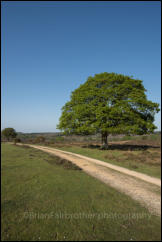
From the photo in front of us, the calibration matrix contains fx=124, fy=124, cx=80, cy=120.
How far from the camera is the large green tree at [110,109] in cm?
1841

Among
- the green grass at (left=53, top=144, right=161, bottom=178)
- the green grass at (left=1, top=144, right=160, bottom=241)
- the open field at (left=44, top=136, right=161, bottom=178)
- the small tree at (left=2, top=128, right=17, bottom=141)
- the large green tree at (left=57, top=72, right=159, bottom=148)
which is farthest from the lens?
the small tree at (left=2, top=128, right=17, bottom=141)

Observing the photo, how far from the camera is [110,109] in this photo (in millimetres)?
18469

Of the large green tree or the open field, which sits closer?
the open field

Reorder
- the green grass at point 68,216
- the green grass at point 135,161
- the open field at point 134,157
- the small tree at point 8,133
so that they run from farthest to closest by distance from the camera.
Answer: the small tree at point 8,133, the open field at point 134,157, the green grass at point 135,161, the green grass at point 68,216

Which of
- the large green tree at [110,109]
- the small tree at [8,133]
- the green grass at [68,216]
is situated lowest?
the small tree at [8,133]

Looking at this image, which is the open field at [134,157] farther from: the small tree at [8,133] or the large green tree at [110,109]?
the small tree at [8,133]

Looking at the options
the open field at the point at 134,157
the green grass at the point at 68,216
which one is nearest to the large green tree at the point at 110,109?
the open field at the point at 134,157

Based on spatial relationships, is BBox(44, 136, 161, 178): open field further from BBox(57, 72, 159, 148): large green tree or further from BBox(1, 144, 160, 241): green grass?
BBox(1, 144, 160, 241): green grass

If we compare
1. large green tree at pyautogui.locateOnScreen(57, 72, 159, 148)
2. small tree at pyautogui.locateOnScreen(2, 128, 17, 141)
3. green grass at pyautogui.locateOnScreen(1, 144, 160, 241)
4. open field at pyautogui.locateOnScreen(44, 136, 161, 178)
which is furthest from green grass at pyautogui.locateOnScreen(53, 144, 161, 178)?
small tree at pyautogui.locateOnScreen(2, 128, 17, 141)

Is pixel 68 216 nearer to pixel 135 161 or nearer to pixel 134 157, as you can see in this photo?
pixel 135 161

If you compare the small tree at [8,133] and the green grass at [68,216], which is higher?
the green grass at [68,216]

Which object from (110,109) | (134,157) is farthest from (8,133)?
(134,157)

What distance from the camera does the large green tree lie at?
18413 millimetres

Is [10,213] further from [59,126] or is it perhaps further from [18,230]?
[59,126]
